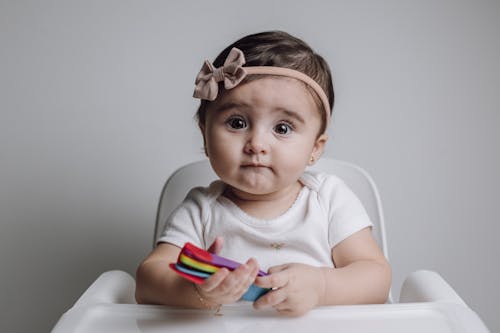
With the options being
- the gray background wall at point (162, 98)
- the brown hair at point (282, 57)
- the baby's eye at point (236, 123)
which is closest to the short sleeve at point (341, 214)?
the brown hair at point (282, 57)

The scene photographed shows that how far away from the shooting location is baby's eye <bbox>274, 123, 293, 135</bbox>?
99 cm

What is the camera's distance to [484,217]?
1.76 meters

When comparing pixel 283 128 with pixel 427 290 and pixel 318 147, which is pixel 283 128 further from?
pixel 427 290

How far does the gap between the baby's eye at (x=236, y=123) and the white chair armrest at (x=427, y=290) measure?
13.7 inches

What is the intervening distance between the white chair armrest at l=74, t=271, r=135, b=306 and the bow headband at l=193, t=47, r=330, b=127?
306 mm

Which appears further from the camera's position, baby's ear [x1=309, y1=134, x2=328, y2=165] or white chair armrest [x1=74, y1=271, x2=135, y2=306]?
baby's ear [x1=309, y1=134, x2=328, y2=165]

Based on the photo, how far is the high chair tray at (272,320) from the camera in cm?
83

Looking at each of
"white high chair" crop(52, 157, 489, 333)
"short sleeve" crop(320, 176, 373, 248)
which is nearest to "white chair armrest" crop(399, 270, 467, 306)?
"white high chair" crop(52, 157, 489, 333)

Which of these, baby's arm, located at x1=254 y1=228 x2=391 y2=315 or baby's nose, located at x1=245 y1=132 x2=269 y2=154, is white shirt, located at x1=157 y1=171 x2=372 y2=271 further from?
baby's nose, located at x1=245 y1=132 x2=269 y2=154

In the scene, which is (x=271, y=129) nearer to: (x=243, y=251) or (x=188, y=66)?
(x=243, y=251)

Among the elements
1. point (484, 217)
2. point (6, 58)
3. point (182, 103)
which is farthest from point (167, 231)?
point (484, 217)

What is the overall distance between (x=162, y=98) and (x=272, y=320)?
980 millimetres

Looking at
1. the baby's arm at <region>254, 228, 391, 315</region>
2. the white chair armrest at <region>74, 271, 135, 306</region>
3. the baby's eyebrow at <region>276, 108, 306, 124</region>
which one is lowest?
the white chair armrest at <region>74, 271, 135, 306</region>

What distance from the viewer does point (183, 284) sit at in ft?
2.90
